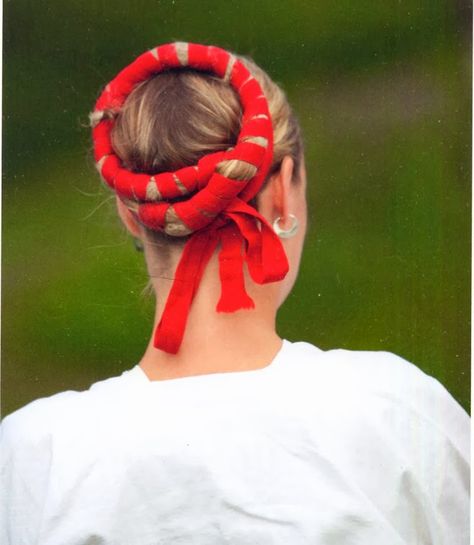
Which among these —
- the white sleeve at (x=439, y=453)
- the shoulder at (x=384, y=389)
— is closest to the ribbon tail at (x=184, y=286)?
the shoulder at (x=384, y=389)

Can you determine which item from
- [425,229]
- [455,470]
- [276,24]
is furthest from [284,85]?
[455,470]

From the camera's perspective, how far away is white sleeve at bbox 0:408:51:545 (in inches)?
87.4

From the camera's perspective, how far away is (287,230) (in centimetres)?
230

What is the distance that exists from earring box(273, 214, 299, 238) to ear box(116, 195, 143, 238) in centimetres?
35

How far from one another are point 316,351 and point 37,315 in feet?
2.52

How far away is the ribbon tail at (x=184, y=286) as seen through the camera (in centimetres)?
220

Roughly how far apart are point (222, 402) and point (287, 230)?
47 cm

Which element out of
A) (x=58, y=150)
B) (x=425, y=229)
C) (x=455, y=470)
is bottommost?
(x=455, y=470)

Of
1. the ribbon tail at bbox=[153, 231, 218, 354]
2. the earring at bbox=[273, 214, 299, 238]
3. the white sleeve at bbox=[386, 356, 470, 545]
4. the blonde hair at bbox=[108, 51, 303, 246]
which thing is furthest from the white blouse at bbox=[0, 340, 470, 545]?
the blonde hair at bbox=[108, 51, 303, 246]

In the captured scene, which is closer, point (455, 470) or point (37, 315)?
point (455, 470)

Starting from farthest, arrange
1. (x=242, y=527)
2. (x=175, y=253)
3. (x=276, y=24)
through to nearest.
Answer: (x=276, y=24)
(x=175, y=253)
(x=242, y=527)

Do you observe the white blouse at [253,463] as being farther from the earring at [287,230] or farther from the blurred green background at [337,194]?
the earring at [287,230]

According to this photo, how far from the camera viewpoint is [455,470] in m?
2.26

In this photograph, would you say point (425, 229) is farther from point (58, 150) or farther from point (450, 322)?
point (58, 150)
